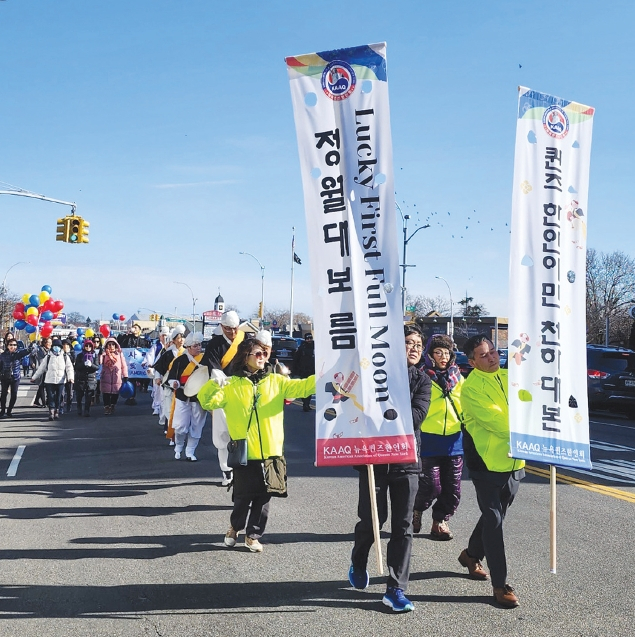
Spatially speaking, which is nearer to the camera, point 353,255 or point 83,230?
point 353,255

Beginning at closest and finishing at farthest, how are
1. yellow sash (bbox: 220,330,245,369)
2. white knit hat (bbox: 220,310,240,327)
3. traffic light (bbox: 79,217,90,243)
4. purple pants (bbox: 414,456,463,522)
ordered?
1. purple pants (bbox: 414,456,463,522)
2. yellow sash (bbox: 220,330,245,369)
3. white knit hat (bbox: 220,310,240,327)
4. traffic light (bbox: 79,217,90,243)

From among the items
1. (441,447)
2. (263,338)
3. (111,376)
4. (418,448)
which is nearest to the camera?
(418,448)

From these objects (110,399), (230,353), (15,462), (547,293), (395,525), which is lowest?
(15,462)

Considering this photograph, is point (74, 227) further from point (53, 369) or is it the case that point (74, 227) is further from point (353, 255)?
point (353, 255)

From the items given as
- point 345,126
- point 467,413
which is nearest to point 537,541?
point 467,413

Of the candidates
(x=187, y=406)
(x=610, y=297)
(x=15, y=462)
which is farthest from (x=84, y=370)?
(x=610, y=297)

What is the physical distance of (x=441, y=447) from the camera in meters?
6.96

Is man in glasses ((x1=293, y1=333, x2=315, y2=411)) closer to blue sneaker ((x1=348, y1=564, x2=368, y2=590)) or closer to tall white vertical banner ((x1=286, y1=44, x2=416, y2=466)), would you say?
blue sneaker ((x1=348, y1=564, x2=368, y2=590))

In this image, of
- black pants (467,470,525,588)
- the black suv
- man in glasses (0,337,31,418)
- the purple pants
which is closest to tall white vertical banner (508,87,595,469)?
black pants (467,470,525,588)

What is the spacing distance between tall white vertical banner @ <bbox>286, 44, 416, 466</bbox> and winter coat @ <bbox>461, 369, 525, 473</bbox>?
51 centimetres

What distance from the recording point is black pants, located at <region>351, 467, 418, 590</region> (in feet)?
16.4

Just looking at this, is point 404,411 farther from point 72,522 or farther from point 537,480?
point 537,480

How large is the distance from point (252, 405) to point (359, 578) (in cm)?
163

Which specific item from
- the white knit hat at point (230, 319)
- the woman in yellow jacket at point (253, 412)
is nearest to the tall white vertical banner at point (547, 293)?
the woman in yellow jacket at point (253, 412)
